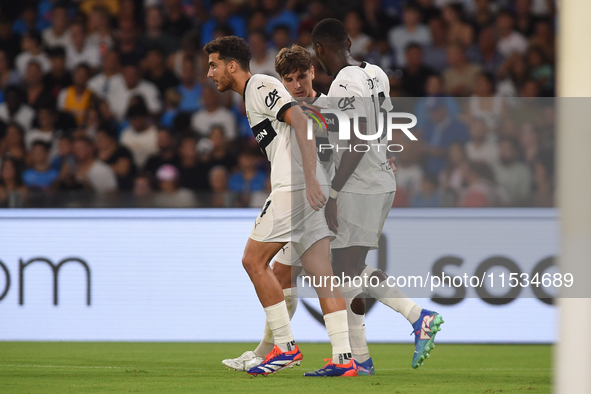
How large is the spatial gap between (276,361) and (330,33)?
1.97 m

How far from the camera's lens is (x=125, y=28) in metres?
10.2

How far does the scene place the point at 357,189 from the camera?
4980 mm

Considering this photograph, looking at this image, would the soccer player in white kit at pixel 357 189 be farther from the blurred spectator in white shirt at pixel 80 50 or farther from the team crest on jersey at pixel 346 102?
the blurred spectator in white shirt at pixel 80 50

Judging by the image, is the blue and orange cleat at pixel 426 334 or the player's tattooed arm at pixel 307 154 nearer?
the player's tattooed arm at pixel 307 154

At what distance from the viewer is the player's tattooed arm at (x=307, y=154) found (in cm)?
448

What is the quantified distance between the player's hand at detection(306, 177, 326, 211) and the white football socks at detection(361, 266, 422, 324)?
30.0 inches

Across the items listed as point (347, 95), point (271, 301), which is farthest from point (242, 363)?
point (347, 95)

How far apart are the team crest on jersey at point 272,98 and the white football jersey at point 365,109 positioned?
1.30ft

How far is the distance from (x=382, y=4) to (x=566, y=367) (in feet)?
29.0

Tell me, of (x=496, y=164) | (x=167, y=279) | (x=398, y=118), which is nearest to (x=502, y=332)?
(x=496, y=164)

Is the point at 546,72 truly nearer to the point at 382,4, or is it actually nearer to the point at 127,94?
the point at 382,4

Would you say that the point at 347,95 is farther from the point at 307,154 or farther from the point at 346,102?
the point at 307,154

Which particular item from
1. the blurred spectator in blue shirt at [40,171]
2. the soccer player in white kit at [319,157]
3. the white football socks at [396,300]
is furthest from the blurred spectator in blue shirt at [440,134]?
the blurred spectator in blue shirt at [40,171]

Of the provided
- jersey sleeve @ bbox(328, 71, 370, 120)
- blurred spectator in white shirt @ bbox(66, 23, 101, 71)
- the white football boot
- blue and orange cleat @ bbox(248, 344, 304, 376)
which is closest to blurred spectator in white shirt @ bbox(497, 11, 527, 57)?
blurred spectator in white shirt @ bbox(66, 23, 101, 71)
